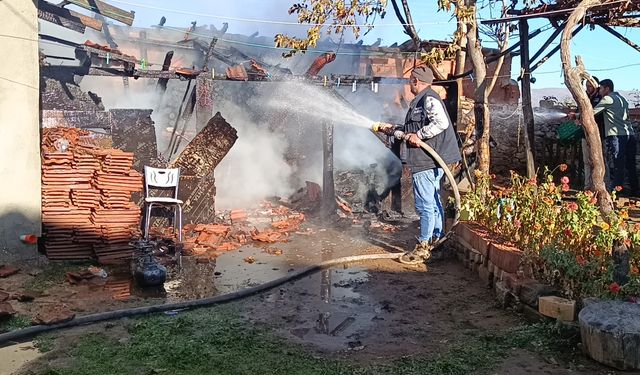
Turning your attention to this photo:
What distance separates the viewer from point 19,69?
272 inches

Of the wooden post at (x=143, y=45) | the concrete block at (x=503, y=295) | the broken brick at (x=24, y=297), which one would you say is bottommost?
the broken brick at (x=24, y=297)

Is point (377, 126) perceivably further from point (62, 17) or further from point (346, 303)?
point (62, 17)

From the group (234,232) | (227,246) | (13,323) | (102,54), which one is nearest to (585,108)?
(227,246)

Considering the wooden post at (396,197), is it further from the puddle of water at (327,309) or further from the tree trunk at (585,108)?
the tree trunk at (585,108)

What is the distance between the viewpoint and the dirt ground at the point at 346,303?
14.8ft

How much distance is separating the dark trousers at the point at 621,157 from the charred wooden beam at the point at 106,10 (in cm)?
1037

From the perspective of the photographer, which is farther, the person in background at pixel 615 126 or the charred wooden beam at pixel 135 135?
the person in background at pixel 615 126

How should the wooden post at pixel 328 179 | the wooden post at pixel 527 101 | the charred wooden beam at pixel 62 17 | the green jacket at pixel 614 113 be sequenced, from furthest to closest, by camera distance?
the wooden post at pixel 328 179, the charred wooden beam at pixel 62 17, the green jacket at pixel 614 113, the wooden post at pixel 527 101

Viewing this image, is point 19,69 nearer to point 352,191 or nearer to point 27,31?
point 27,31

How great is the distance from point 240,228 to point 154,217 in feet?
5.21

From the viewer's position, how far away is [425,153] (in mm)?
7699

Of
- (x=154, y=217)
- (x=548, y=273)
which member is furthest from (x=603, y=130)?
(x=154, y=217)

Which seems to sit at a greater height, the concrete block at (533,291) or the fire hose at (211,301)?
the concrete block at (533,291)

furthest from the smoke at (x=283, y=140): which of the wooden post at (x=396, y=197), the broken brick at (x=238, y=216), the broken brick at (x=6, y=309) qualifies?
the broken brick at (x=6, y=309)
